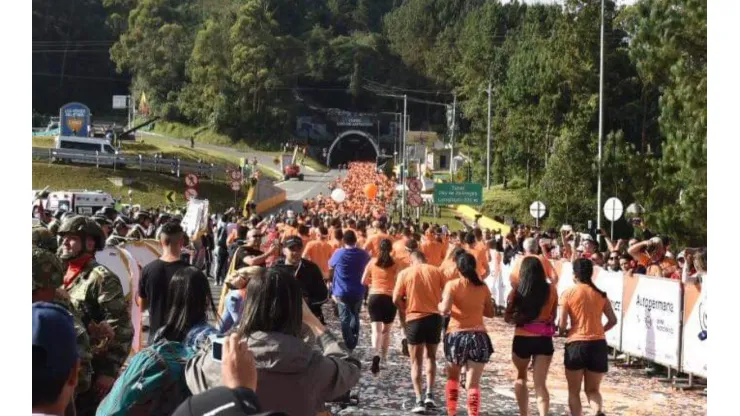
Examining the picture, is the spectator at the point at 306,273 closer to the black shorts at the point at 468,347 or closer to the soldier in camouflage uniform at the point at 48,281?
the black shorts at the point at 468,347

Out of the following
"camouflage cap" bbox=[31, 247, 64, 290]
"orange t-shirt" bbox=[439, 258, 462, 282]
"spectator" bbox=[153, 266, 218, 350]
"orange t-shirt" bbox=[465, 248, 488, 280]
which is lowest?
"orange t-shirt" bbox=[465, 248, 488, 280]

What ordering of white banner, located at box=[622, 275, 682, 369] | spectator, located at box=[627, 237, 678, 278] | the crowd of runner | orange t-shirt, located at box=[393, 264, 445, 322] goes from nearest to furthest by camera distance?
the crowd of runner
orange t-shirt, located at box=[393, 264, 445, 322]
white banner, located at box=[622, 275, 682, 369]
spectator, located at box=[627, 237, 678, 278]

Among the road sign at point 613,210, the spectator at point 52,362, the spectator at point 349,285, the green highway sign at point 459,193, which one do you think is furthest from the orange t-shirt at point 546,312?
the green highway sign at point 459,193

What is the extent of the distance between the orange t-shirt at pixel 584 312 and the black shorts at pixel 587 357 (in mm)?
51

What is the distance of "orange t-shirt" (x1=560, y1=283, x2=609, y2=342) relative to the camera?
9695 mm

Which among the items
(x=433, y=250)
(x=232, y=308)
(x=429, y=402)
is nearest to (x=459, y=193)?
(x=433, y=250)

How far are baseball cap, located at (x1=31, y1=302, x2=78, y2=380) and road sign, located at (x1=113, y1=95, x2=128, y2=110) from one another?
103 meters

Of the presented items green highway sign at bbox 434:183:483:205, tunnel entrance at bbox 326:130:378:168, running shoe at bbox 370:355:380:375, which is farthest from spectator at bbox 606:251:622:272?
tunnel entrance at bbox 326:130:378:168

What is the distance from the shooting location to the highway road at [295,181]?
71.6m

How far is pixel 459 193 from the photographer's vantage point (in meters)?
46.7

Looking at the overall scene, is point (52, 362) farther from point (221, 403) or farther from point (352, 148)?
point (352, 148)

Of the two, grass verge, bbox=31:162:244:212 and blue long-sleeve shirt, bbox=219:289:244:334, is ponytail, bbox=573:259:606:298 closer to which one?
blue long-sleeve shirt, bbox=219:289:244:334

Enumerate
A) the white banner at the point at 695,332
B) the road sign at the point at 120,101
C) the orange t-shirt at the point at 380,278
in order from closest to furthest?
the white banner at the point at 695,332, the orange t-shirt at the point at 380,278, the road sign at the point at 120,101

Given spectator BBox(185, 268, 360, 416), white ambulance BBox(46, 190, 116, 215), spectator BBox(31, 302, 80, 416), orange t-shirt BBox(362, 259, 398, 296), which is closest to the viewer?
spectator BBox(31, 302, 80, 416)
